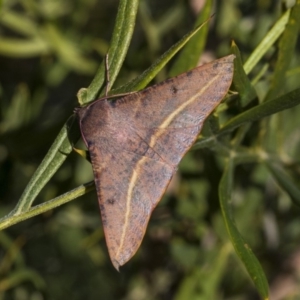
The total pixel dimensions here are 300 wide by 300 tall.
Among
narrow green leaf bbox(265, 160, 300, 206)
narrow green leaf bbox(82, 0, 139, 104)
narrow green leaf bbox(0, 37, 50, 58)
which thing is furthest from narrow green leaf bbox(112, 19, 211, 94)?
narrow green leaf bbox(0, 37, 50, 58)

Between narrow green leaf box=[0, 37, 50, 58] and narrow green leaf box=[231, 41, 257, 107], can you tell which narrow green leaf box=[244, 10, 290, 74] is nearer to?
narrow green leaf box=[231, 41, 257, 107]

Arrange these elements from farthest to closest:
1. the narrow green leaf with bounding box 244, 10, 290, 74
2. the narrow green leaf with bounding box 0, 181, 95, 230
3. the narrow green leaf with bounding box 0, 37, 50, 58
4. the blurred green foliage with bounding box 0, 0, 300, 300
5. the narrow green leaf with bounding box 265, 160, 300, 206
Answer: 1. the narrow green leaf with bounding box 0, 37, 50, 58
2. the blurred green foliage with bounding box 0, 0, 300, 300
3. the narrow green leaf with bounding box 265, 160, 300, 206
4. the narrow green leaf with bounding box 244, 10, 290, 74
5. the narrow green leaf with bounding box 0, 181, 95, 230

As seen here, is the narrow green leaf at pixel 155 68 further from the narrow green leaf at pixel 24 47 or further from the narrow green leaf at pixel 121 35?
the narrow green leaf at pixel 24 47

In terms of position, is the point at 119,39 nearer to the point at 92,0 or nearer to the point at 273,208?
the point at 273,208

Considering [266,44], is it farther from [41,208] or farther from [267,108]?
[41,208]

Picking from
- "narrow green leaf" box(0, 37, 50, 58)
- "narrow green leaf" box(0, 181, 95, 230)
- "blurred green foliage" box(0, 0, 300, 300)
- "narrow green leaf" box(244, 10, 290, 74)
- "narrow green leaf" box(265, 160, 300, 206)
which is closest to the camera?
"narrow green leaf" box(0, 181, 95, 230)
